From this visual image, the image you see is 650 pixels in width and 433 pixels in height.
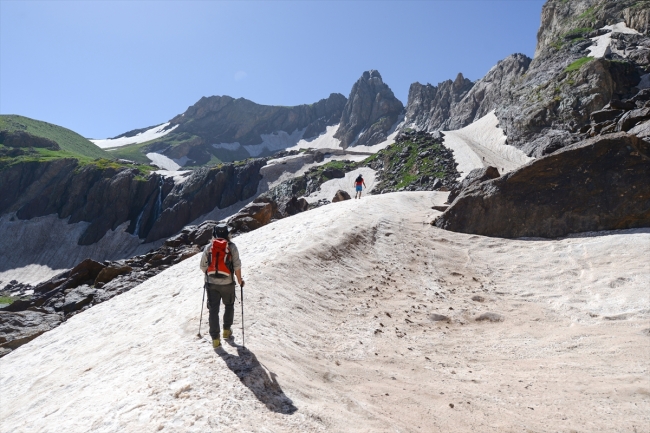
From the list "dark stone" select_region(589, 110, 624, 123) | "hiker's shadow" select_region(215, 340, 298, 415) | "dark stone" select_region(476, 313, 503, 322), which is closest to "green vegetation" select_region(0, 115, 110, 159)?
"dark stone" select_region(589, 110, 624, 123)

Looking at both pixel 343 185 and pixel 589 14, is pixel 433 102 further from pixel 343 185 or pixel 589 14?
pixel 343 185

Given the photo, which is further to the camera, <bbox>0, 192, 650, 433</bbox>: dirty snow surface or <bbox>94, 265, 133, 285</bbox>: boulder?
<bbox>94, 265, 133, 285</bbox>: boulder

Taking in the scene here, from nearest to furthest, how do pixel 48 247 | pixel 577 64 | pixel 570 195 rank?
pixel 570 195 < pixel 577 64 < pixel 48 247

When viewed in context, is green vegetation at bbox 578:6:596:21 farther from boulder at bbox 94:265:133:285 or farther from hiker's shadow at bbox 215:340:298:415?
hiker's shadow at bbox 215:340:298:415

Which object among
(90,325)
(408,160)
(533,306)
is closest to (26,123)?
(408,160)

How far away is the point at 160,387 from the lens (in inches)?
280

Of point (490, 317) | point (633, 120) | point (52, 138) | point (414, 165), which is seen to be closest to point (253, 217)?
point (490, 317)

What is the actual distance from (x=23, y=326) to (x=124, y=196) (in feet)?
300

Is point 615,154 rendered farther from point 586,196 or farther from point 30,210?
point 30,210

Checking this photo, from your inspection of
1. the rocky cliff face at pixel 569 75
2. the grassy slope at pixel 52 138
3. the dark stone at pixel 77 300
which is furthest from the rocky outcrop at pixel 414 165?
the grassy slope at pixel 52 138

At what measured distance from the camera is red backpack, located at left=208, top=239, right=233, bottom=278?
29.3 ft

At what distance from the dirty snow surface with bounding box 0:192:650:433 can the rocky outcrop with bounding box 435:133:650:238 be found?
3.73ft

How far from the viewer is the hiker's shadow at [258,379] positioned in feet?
22.4

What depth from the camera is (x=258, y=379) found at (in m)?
7.43
